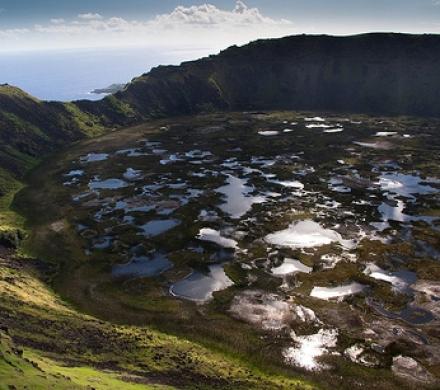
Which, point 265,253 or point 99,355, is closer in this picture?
point 99,355

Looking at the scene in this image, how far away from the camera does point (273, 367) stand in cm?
6225

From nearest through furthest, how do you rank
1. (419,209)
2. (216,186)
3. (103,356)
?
(103,356) → (419,209) → (216,186)

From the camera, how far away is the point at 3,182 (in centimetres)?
14262

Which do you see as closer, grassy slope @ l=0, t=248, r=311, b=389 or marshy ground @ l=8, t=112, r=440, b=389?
grassy slope @ l=0, t=248, r=311, b=389

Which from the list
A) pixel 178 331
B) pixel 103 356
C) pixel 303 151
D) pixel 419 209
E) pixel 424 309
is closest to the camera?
pixel 103 356

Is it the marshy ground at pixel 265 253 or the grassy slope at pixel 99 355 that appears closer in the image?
the grassy slope at pixel 99 355

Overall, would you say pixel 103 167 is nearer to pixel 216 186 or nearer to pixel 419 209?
pixel 216 186

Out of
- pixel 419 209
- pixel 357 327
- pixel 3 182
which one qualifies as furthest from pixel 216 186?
pixel 357 327

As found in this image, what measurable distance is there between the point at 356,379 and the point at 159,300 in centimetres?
3590

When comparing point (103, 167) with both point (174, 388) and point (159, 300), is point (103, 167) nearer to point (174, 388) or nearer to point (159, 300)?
point (159, 300)

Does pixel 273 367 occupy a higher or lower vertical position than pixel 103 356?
lower

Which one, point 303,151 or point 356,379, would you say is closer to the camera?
point 356,379

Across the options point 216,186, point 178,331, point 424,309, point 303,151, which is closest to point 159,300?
point 178,331

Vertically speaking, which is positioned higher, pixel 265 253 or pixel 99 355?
pixel 99 355
